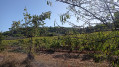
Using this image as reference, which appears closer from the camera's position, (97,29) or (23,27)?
(97,29)

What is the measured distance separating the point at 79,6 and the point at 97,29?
1.41ft

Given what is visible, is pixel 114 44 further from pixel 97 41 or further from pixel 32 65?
pixel 32 65

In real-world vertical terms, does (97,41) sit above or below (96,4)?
below

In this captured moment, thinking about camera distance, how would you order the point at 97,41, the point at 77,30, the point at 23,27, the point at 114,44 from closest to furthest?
the point at 97,41, the point at 114,44, the point at 77,30, the point at 23,27

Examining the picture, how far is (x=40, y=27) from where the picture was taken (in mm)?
8086

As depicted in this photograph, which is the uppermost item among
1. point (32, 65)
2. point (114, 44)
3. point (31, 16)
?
point (31, 16)

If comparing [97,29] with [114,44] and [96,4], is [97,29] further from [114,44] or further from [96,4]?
[96,4]

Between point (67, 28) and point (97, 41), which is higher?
point (67, 28)

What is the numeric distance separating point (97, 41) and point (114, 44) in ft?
0.98

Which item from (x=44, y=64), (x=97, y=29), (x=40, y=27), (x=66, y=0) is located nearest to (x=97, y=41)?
(x=97, y=29)

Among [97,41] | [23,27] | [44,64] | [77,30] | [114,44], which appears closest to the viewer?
[97,41]

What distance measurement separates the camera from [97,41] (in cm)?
153

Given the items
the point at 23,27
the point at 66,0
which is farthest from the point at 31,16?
the point at 66,0

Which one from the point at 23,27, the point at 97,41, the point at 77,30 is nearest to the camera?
the point at 97,41
